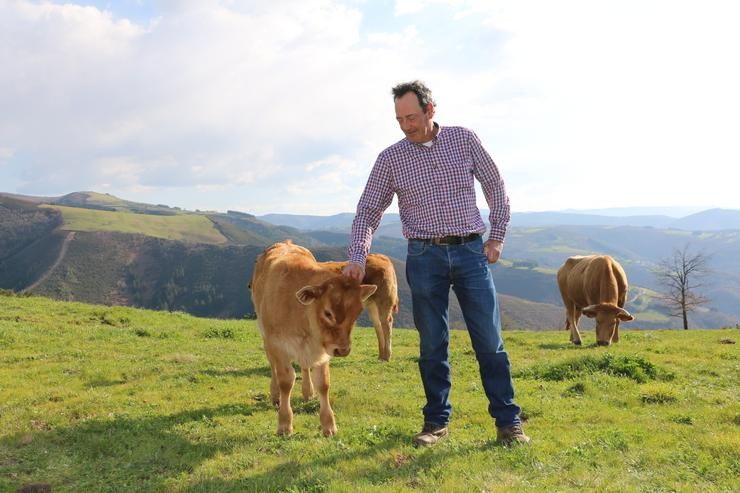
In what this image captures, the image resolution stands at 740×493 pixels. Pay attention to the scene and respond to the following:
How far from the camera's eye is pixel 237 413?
27.9 feet

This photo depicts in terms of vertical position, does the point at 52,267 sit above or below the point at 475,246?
below

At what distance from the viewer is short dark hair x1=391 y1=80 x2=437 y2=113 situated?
19.7 ft

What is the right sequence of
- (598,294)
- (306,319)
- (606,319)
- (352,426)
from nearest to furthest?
(306,319), (352,426), (606,319), (598,294)

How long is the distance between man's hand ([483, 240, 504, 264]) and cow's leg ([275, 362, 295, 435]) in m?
3.18

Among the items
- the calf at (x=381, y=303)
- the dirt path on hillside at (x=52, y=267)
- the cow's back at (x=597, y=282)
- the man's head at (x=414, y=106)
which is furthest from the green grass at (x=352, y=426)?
the dirt path on hillside at (x=52, y=267)

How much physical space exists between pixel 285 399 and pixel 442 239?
3.28 metres

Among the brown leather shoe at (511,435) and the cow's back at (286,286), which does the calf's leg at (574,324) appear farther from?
the cow's back at (286,286)

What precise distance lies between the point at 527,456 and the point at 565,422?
103 inches

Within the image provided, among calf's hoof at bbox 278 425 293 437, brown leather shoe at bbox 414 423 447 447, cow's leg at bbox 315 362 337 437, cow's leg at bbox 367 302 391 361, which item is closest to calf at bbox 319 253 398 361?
cow's leg at bbox 367 302 391 361

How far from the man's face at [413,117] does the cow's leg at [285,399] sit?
3639 millimetres

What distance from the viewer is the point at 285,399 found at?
7250 millimetres

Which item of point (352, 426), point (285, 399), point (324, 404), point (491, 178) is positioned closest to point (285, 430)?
point (285, 399)

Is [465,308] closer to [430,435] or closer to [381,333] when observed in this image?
[430,435]

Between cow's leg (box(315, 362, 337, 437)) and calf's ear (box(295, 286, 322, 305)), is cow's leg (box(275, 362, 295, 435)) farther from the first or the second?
calf's ear (box(295, 286, 322, 305))
